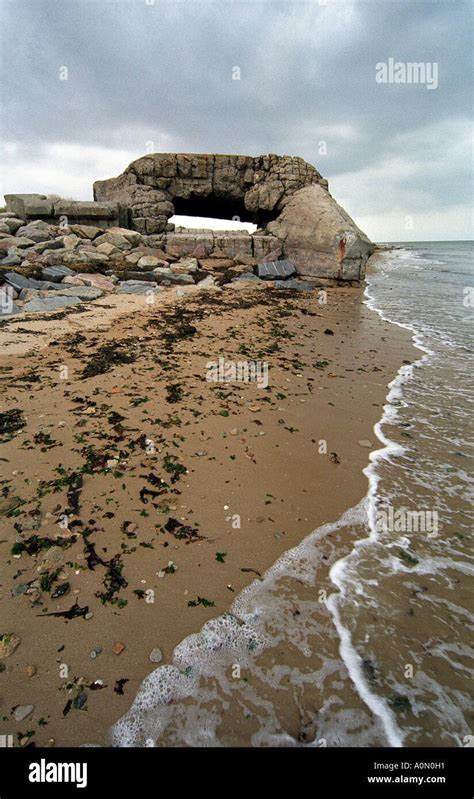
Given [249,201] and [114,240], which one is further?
[249,201]

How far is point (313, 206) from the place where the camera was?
1330 centimetres

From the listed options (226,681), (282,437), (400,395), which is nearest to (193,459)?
(282,437)

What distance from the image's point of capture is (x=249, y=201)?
47.1ft

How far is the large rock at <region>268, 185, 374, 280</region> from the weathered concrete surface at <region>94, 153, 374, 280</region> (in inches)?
1.3

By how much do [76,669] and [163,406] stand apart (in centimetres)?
266

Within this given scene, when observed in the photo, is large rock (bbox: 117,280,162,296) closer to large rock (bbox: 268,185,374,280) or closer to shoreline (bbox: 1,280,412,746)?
shoreline (bbox: 1,280,412,746)

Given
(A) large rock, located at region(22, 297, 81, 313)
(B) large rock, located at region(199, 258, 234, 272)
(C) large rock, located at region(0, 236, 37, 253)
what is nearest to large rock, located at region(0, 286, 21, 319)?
(A) large rock, located at region(22, 297, 81, 313)

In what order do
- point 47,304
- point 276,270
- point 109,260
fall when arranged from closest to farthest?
1. point 47,304
2. point 109,260
3. point 276,270

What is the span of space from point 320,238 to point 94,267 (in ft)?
25.2

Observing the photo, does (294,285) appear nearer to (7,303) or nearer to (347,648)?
(7,303)

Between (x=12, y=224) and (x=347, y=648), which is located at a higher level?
(x=12, y=224)

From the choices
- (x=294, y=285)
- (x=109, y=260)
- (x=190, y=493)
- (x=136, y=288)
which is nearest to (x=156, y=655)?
(x=190, y=493)

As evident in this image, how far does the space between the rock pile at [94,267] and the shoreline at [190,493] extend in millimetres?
3329
